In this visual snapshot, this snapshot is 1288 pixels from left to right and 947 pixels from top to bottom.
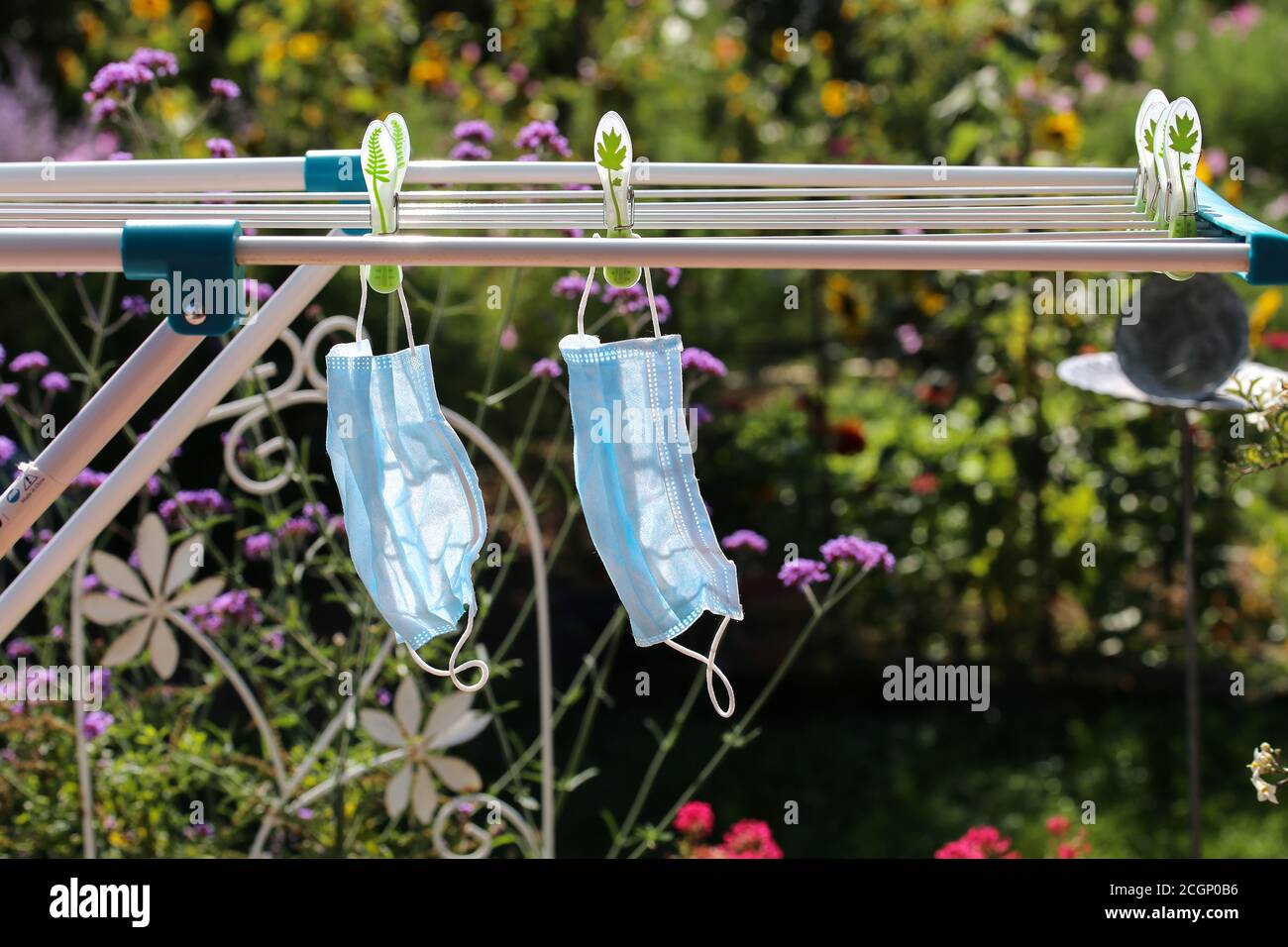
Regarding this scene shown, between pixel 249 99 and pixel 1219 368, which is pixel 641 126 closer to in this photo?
pixel 249 99

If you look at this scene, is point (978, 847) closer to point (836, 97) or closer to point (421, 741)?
point (421, 741)

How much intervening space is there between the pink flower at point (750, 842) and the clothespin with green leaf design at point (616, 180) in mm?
1230

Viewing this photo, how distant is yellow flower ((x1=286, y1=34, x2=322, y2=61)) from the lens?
4.27 m

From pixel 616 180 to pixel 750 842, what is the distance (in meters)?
1.40

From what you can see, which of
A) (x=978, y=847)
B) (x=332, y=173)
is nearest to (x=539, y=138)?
(x=332, y=173)

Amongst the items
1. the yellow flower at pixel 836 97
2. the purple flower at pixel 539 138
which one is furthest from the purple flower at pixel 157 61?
the yellow flower at pixel 836 97

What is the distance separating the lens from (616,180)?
4.80 feet

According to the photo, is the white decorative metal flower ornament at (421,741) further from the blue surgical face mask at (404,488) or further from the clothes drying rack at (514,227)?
the blue surgical face mask at (404,488)

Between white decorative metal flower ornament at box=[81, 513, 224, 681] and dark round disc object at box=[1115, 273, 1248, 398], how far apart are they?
1.58 metres

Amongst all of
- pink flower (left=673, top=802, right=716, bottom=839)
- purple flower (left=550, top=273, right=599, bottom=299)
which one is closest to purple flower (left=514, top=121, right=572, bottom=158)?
purple flower (left=550, top=273, right=599, bottom=299)

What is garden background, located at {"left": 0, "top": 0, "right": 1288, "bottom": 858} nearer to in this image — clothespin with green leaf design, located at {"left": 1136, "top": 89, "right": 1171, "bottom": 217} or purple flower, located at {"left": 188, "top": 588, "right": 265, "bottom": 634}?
purple flower, located at {"left": 188, "top": 588, "right": 265, "bottom": 634}

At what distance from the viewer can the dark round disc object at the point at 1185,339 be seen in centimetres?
237
